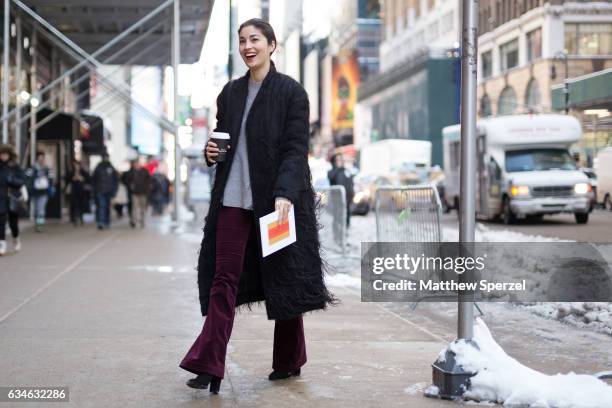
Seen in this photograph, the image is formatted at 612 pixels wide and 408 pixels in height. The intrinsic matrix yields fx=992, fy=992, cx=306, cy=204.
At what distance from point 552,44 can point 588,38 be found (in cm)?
99

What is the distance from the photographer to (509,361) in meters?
5.16

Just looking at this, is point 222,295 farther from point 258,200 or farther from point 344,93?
point 344,93

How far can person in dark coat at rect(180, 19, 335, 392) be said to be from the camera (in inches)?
205

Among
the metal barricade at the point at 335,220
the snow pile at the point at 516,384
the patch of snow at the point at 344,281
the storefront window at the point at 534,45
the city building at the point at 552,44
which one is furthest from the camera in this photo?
the metal barricade at the point at 335,220

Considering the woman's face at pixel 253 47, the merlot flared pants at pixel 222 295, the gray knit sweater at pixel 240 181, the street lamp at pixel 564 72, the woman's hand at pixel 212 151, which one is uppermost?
the street lamp at pixel 564 72

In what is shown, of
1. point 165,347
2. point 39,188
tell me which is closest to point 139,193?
point 39,188

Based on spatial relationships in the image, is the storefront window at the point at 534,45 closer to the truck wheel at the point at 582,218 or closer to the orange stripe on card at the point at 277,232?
the truck wheel at the point at 582,218

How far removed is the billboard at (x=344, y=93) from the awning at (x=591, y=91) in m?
119

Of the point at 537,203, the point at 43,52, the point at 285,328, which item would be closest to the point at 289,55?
the point at 43,52

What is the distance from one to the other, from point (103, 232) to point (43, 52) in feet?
33.3

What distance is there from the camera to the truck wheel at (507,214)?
18.4 metres

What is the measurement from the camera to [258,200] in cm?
524

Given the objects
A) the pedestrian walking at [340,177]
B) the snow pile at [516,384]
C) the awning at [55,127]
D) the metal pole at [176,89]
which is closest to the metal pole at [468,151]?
the snow pile at [516,384]

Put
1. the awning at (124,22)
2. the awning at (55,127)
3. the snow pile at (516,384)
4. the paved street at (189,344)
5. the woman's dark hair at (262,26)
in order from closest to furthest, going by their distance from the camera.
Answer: the snow pile at (516,384), the paved street at (189,344), the woman's dark hair at (262,26), the awning at (124,22), the awning at (55,127)
